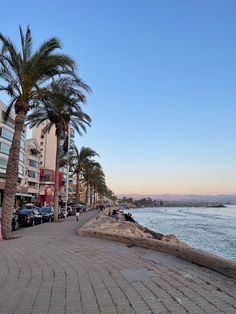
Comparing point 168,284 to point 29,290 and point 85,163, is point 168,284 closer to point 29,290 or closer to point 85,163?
point 29,290

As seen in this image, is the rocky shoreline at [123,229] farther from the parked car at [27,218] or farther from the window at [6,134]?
the window at [6,134]

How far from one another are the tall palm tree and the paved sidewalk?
981 centimetres

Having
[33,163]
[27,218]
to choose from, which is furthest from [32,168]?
[27,218]

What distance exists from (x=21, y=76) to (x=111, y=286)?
12310 mm

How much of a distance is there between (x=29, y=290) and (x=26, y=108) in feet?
37.5

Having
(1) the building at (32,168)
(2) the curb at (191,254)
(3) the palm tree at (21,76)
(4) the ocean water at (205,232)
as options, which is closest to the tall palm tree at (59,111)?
(3) the palm tree at (21,76)

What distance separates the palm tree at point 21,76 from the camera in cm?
1575

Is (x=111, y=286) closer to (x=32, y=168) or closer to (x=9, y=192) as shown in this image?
(x=9, y=192)

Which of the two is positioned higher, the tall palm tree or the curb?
the tall palm tree

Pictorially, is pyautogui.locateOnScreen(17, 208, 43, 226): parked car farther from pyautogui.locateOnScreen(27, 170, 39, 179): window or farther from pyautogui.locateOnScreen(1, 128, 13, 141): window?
pyautogui.locateOnScreen(27, 170, 39, 179): window

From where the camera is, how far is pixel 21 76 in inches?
640

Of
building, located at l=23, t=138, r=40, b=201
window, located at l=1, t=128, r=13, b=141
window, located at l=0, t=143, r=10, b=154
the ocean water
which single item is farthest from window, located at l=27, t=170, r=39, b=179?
the ocean water

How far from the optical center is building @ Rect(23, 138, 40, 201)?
90125 mm

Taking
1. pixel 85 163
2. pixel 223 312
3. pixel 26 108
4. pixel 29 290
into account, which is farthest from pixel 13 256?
pixel 85 163
